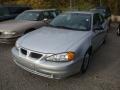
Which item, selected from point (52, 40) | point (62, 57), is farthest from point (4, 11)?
point (62, 57)

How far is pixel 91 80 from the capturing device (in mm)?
4340

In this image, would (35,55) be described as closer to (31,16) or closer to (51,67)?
(51,67)

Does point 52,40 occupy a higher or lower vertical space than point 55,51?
higher

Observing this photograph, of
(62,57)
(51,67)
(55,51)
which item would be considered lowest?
(51,67)

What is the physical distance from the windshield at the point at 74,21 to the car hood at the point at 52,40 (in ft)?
1.07

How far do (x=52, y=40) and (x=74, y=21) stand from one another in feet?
4.76

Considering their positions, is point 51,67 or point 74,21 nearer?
point 51,67

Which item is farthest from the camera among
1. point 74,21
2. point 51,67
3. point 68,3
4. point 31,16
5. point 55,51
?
point 68,3

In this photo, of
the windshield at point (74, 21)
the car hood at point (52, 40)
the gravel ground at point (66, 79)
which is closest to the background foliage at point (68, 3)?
the windshield at point (74, 21)

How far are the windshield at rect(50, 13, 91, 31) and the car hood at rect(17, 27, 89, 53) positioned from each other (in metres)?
0.33

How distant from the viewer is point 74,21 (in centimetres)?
549

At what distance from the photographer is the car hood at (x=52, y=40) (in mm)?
3930

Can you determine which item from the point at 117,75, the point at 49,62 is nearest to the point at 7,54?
the point at 49,62

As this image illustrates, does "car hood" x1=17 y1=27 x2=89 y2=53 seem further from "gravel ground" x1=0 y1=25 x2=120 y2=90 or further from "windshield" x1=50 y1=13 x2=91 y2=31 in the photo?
"gravel ground" x1=0 y1=25 x2=120 y2=90
